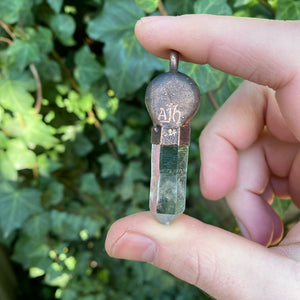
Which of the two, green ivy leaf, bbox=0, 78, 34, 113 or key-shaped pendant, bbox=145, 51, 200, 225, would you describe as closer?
key-shaped pendant, bbox=145, 51, 200, 225

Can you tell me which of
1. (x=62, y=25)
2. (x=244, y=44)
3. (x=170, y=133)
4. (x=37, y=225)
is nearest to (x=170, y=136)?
(x=170, y=133)

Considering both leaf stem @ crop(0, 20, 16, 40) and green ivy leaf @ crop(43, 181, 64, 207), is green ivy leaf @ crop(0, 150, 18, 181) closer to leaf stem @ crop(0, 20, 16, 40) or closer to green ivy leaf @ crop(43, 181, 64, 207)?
green ivy leaf @ crop(43, 181, 64, 207)

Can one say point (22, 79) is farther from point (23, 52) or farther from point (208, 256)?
point (208, 256)

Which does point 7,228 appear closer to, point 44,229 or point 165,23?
point 44,229

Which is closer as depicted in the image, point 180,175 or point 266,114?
point 180,175

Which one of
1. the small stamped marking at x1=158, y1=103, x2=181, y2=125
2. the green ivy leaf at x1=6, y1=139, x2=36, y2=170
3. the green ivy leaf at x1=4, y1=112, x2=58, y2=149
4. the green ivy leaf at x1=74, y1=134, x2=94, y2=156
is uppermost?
the small stamped marking at x1=158, y1=103, x2=181, y2=125

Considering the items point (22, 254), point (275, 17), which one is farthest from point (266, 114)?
point (22, 254)

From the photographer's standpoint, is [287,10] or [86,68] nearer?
[287,10]

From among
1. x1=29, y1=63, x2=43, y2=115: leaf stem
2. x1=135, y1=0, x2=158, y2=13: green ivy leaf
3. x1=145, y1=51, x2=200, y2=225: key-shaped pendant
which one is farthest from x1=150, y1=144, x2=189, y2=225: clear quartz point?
x1=29, y1=63, x2=43, y2=115: leaf stem
